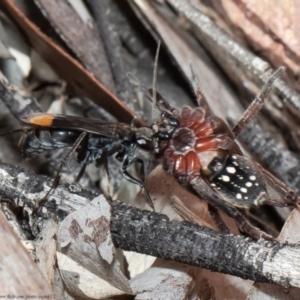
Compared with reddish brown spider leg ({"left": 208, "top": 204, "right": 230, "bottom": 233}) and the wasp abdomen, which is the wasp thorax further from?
reddish brown spider leg ({"left": 208, "top": 204, "right": 230, "bottom": 233})

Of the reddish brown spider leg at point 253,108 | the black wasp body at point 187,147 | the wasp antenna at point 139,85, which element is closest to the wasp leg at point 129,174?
the black wasp body at point 187,147

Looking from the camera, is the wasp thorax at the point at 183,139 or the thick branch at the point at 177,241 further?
the wasp thorax at the point at 183,139

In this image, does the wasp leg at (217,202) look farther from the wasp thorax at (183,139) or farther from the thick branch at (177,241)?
the thick branch at (177,241)

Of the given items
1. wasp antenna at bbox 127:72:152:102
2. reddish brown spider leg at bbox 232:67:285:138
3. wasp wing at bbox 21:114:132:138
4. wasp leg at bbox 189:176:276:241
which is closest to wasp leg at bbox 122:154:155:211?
wasp wing at bbox 21:114:132:138

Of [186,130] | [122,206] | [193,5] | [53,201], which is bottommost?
[53,201]

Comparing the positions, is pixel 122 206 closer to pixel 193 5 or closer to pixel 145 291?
pixel 145 291

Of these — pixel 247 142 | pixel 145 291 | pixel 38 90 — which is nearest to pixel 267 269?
pixel 145 291
